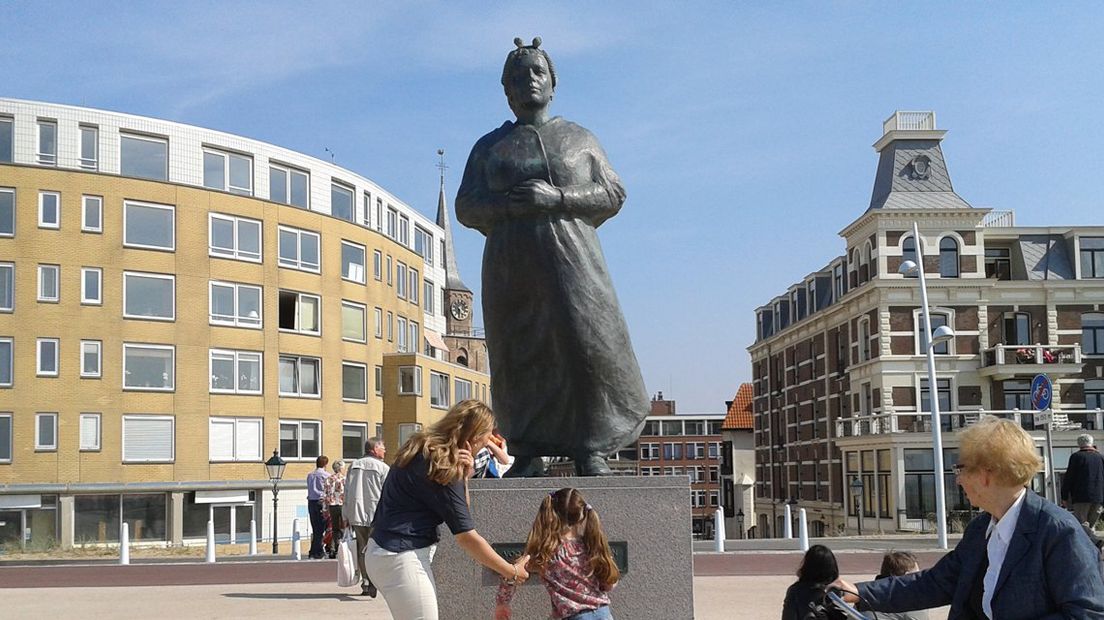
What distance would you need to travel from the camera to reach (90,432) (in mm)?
44062

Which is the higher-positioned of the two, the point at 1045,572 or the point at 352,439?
the point at 352,439

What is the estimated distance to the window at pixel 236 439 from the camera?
47.0 metres

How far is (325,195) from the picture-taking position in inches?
2071

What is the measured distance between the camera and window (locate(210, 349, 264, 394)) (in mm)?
47406

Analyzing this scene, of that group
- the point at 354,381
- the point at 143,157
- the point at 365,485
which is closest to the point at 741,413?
the point at 354,381

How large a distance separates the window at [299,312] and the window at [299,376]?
4.05 feet

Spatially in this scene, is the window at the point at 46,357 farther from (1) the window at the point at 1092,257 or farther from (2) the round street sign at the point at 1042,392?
(1) the window at the point at 1092,257

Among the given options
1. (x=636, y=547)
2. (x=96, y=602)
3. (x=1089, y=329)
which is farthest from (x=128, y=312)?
(x=636, y=547)

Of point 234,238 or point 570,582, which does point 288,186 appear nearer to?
point 234,238

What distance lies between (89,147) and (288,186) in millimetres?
8694

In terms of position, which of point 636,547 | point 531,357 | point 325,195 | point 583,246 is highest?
point 325,195

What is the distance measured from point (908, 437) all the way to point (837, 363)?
9537mm

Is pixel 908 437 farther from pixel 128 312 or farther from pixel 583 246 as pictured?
pixel 583 246

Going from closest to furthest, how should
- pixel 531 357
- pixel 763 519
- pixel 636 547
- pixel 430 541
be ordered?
pixel 430 541 → pixel 636 547 → pixel 531 357 → pixel 763 519
